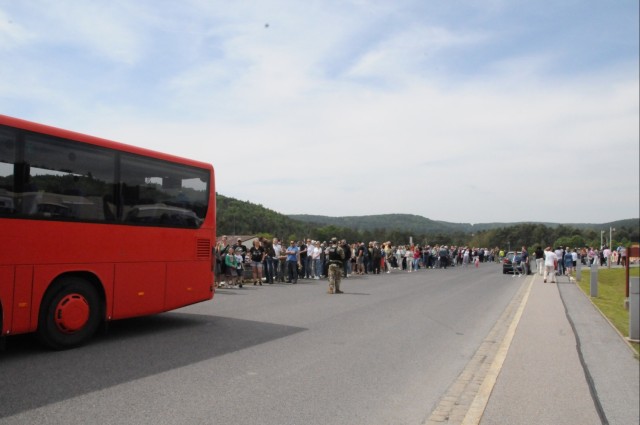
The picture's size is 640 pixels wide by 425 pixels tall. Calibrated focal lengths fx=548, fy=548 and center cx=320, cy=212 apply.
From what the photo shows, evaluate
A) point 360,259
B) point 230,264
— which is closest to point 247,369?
point 230,264

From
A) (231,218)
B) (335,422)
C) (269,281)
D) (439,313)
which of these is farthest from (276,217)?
(335,422)

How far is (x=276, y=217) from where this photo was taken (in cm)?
11456

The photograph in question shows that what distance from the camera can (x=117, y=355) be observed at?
7.67 metres

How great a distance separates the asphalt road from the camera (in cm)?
514

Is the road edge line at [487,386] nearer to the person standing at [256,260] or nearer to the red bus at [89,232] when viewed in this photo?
the red bus at [89,232]

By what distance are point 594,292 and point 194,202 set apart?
1282cm

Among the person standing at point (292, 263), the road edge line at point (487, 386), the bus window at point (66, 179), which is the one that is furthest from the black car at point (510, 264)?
the bus window at point (66, 179)

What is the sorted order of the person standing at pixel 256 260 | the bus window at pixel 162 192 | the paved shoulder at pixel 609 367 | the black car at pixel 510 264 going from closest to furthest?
the paved shoulder at pixel 609 367
the bus window at pixel 162 192
the person standing at pixel 256 260
the black car at pixel 510 264

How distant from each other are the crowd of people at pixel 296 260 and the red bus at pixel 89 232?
784 centimetres

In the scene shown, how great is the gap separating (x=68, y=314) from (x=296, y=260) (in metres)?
14.7

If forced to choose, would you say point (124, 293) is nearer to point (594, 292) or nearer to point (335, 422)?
point (335, 422)

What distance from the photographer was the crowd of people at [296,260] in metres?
19.1

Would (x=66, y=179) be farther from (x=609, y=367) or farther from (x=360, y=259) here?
(x=360, y=259)

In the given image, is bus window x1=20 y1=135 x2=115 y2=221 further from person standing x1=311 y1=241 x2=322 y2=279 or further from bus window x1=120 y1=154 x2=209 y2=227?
person standing x1=311 y1=241 x2=322 y2=279
